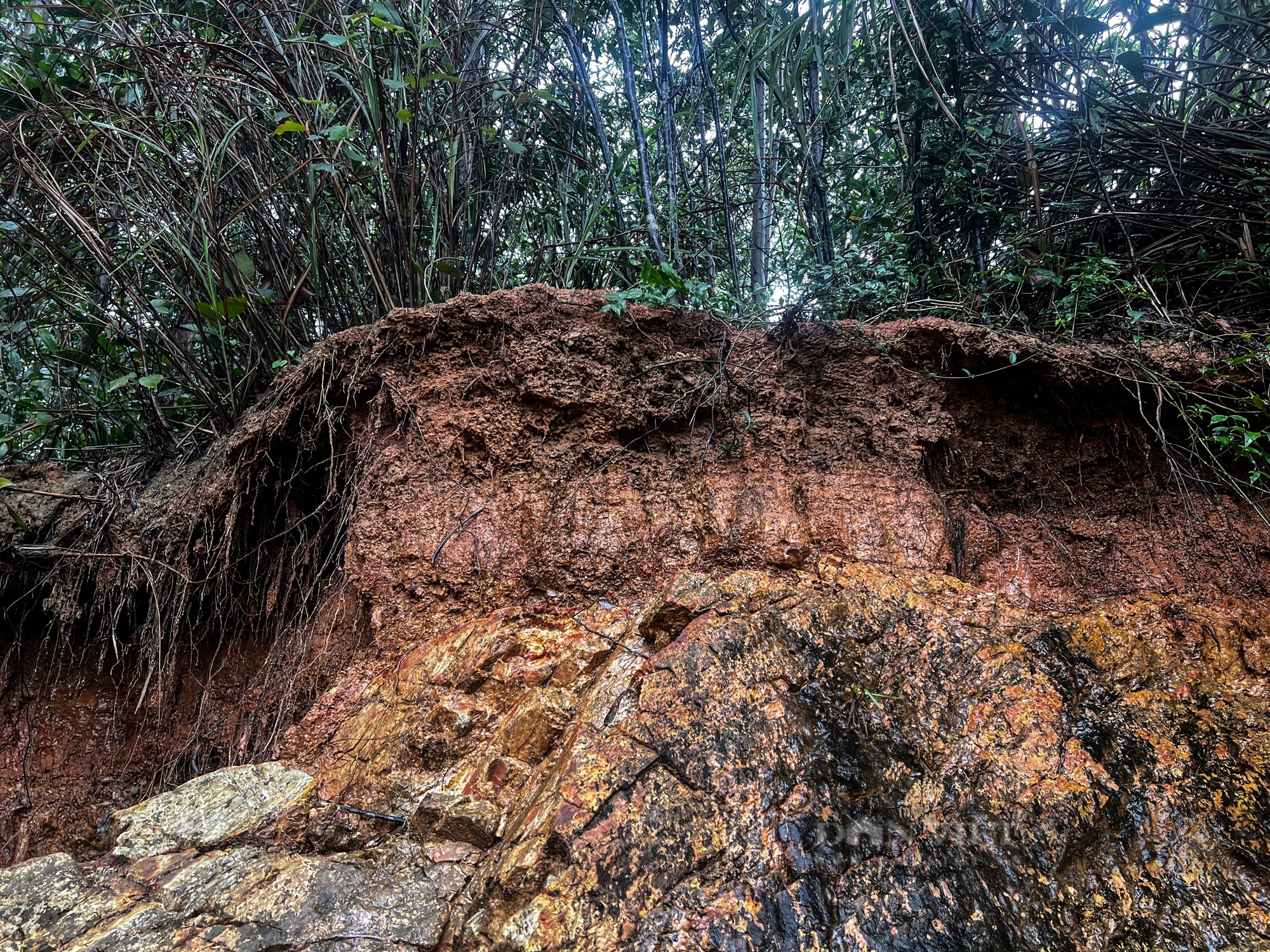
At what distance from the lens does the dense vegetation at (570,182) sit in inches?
122

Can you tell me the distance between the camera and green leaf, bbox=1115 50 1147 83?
308 centimetres

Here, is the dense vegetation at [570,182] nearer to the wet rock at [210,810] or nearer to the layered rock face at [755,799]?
the layered rock face at [755,799]

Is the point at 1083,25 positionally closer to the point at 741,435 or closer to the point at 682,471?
the point at 741,435

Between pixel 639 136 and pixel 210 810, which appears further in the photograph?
pixel 639 136

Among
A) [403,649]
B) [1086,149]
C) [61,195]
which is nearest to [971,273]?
[1086,149]

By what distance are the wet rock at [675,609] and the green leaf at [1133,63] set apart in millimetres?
3025

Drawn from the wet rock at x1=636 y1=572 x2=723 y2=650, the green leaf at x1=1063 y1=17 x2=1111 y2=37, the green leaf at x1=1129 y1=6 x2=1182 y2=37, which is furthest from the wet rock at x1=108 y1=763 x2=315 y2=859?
the green leaf at x1=1063 y1=17 x2=1111 y2=37

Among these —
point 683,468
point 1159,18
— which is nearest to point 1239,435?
point 1159,18

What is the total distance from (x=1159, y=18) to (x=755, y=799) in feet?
11.0

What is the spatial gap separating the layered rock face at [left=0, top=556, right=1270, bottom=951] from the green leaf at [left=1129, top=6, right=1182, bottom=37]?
2.31 m

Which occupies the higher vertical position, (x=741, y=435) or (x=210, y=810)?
(x=741, y=435)

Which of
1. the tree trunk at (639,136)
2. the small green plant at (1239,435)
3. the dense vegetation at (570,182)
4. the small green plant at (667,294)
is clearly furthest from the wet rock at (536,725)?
the small green plant at (1239,435)

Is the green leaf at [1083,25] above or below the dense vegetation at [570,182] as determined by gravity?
above

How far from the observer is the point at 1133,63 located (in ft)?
10.2
